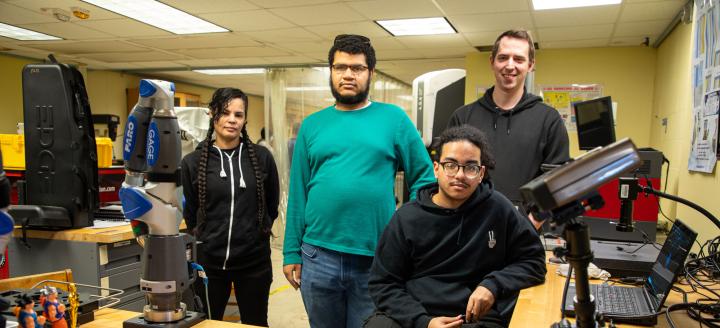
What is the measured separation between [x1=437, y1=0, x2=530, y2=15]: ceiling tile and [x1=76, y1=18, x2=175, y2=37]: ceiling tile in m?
2.95

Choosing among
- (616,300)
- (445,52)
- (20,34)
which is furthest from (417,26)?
(20,34)

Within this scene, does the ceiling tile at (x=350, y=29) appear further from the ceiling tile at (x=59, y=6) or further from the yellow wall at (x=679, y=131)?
the yellow wall at (x=679, y=131)

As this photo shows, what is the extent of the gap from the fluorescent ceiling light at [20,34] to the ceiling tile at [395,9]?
3660mm

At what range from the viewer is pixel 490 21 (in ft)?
14.1

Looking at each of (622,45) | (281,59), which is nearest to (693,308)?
(622,45)

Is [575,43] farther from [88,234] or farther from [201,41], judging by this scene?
[88,234]

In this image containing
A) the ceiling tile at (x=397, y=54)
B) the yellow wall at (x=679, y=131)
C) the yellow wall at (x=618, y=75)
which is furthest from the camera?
the ceiling tile at (x=397, y=54)

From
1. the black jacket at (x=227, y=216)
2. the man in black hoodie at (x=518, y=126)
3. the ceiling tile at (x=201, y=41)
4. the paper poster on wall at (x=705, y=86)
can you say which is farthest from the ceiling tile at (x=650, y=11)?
the ceiling tile at (x=201, y=41)

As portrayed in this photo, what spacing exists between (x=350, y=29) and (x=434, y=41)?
1.01 metres

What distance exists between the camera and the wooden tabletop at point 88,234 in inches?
83.4

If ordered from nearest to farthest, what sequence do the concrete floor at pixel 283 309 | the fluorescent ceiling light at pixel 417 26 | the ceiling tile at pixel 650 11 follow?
the concrete floor at pixel 283 309
the ceiling tile at pixel 650 11
the fluorescent ceiling light at pixel 417 26

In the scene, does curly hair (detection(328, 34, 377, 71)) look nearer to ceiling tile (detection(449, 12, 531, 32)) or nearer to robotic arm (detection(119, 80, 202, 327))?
robotic arm (detection(119, 80, 202, 327))

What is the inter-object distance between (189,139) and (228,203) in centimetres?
257

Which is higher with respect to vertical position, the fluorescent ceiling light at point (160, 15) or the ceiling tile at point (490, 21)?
the fluorescent ceiling light at point (160, 15)
